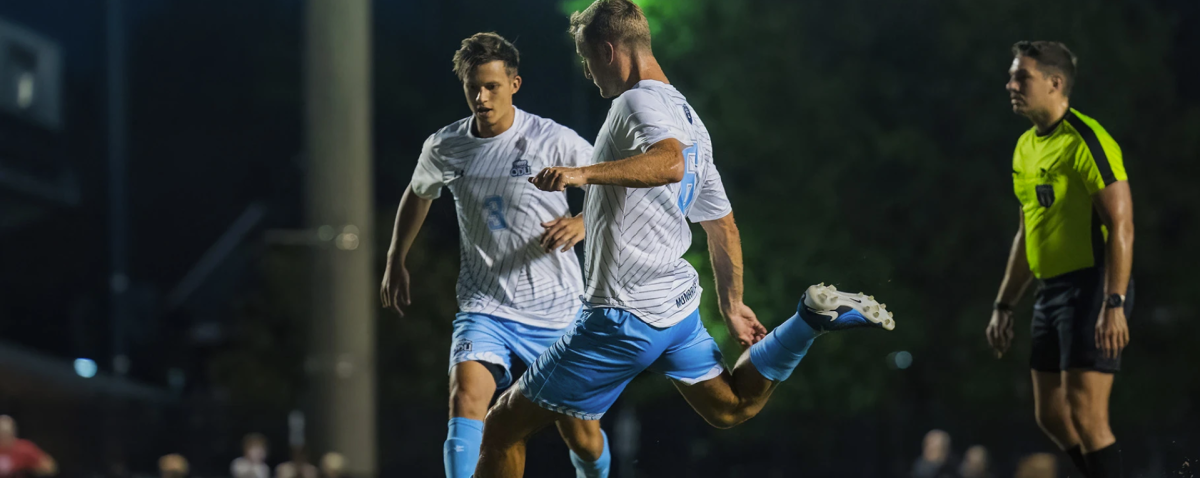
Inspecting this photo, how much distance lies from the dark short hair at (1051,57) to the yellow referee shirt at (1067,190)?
0.19m

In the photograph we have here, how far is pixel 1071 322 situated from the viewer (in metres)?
4.76

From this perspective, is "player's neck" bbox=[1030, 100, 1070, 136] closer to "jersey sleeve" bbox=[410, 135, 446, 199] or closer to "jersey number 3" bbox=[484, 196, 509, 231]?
"jersey number 3" bbox=[484, 196, 509, 231]

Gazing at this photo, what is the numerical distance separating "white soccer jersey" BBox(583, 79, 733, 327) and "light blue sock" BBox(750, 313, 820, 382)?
255 mm

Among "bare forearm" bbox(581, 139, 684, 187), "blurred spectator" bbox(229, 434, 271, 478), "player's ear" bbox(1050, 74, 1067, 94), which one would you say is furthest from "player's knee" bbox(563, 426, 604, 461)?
"blurred spectator" bbox(229, 434, 271, 478)

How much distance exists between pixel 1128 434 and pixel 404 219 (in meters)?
3.89

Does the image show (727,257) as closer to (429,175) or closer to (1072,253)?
(429,175)

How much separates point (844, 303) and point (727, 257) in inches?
24.5

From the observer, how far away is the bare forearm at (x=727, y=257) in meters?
4.21

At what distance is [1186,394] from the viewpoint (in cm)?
716

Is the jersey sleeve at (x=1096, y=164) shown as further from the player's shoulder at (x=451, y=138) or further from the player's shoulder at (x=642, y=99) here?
the player's shoulder at (x=451, y=138)

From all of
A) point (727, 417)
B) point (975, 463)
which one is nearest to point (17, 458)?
point (727, 417)

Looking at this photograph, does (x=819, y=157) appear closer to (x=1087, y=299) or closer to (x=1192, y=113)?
(x=1192, y=113)

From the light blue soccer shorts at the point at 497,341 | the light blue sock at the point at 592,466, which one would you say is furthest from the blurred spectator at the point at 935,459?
the light blue soccer shorts at the point at 497,341

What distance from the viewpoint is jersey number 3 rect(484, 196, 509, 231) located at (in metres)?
4.57
